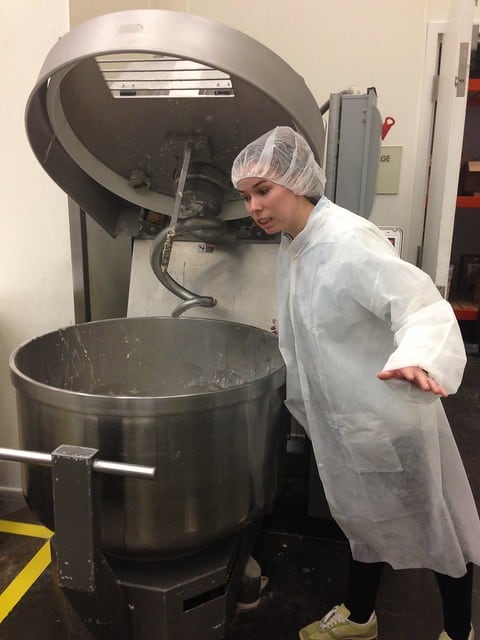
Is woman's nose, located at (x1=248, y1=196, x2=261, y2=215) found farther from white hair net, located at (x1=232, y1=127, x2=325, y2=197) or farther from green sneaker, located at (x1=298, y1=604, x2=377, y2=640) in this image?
green sneaker, located at (x1=298, y1=604, x2=377, y2=640)

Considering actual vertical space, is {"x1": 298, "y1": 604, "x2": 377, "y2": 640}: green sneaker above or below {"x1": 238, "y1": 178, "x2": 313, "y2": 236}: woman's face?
below

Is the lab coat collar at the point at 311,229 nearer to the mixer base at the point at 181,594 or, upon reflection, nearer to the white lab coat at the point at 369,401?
the white lab coat at the point at 369,401

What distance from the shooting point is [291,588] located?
124cm

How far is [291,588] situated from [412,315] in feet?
2.79

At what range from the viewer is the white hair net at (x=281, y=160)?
844 millimetres

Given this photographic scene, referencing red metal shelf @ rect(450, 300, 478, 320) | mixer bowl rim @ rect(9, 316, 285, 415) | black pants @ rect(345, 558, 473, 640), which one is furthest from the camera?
red metal shelf @ rect(450, 300, 478, 320)

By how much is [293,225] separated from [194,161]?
37 cm

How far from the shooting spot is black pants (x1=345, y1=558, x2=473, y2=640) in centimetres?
96

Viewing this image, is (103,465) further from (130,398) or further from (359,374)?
(359,374)

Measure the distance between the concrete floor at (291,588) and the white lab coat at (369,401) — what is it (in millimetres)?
325

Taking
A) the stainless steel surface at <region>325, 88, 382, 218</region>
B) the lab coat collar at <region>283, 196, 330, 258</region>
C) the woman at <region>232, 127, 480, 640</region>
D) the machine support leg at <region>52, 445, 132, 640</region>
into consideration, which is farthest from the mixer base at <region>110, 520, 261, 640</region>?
the stainless steel surface at <region>325, 88, 382, 218</region>

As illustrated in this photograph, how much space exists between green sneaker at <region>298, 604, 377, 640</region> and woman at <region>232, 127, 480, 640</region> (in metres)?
0.22

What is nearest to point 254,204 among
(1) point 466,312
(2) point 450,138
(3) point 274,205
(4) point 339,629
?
(3) point 274,205

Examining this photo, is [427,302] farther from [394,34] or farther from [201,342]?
[394,34]
